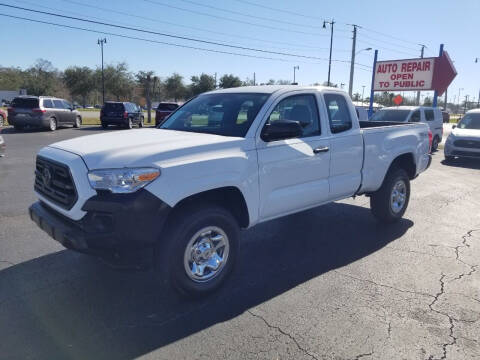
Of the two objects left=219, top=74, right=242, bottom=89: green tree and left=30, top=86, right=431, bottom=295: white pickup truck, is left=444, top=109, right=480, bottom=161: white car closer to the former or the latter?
left=30, top=86, right=431, bottom=295: white pickup truck

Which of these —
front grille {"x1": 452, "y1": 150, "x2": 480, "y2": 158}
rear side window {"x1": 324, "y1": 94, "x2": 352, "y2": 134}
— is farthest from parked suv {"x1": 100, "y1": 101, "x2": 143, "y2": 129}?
rear side window {"x1": 324, "y1": 94, "x2": 352, "y2": 134}

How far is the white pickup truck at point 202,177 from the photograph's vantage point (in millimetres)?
3154

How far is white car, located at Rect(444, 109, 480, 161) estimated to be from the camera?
41.8 ft

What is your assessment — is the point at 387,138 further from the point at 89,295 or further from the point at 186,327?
the point at 89,295

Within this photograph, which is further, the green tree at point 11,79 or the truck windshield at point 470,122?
the green tree at point 11,79

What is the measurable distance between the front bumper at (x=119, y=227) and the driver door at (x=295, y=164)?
1.23 metres

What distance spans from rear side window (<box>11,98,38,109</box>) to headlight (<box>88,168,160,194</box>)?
1949cm

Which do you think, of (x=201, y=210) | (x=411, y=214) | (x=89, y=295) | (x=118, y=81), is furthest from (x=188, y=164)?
(x=118, y=81)

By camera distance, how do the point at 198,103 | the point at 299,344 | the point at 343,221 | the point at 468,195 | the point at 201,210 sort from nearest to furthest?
1. the point at 299,344
2. the point at 201,210
3. the point at 198,103
4. the point at 343,221
5. the point at 468,195

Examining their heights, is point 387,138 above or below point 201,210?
above

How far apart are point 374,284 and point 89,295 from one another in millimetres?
2800

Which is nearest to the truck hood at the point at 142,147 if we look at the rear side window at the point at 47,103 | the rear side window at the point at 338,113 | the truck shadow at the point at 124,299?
the truck shadow at the point at 124,299

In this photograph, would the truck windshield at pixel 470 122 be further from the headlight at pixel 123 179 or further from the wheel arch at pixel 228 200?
the headlight at pixel 123 179

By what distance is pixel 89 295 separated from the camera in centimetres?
369
